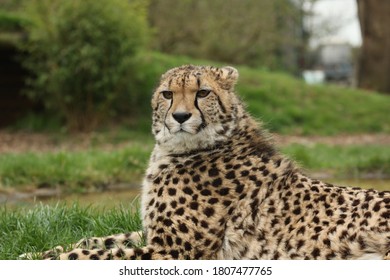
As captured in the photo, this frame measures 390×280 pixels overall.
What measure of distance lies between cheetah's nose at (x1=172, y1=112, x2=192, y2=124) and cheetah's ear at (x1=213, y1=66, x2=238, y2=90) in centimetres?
39

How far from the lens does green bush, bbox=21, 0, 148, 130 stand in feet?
43.2

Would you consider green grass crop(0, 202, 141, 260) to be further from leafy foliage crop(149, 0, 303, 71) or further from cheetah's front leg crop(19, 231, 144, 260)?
leafy foliage crop(149, 0, 303, 71)

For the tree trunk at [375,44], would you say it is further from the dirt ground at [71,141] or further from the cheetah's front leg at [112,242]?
the cheetah's front leg at [112,242]

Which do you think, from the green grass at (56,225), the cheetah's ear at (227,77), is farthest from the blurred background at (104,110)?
the cheetah's ear at (227,77)

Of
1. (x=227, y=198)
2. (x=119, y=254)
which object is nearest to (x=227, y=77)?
(x=227, y=198)

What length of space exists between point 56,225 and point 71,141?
821cm

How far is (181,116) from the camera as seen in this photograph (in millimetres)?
3799

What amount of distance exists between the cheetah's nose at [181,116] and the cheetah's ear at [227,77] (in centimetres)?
39

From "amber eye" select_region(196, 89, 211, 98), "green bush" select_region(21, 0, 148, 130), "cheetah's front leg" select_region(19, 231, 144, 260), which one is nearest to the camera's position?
"amber eye" select_region(196, 89, 211, 98)

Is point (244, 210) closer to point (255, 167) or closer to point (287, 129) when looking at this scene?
point (255, 167)

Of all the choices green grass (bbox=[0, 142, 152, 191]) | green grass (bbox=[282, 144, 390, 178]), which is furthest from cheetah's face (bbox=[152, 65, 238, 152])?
green grass (bbox=[282, 144, 390, 178])

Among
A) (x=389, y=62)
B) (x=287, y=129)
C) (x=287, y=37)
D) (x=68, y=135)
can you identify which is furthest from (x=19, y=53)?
(x=287, y=37)

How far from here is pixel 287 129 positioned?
1422cm

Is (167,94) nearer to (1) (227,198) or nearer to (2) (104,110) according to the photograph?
(1) (227,198)
